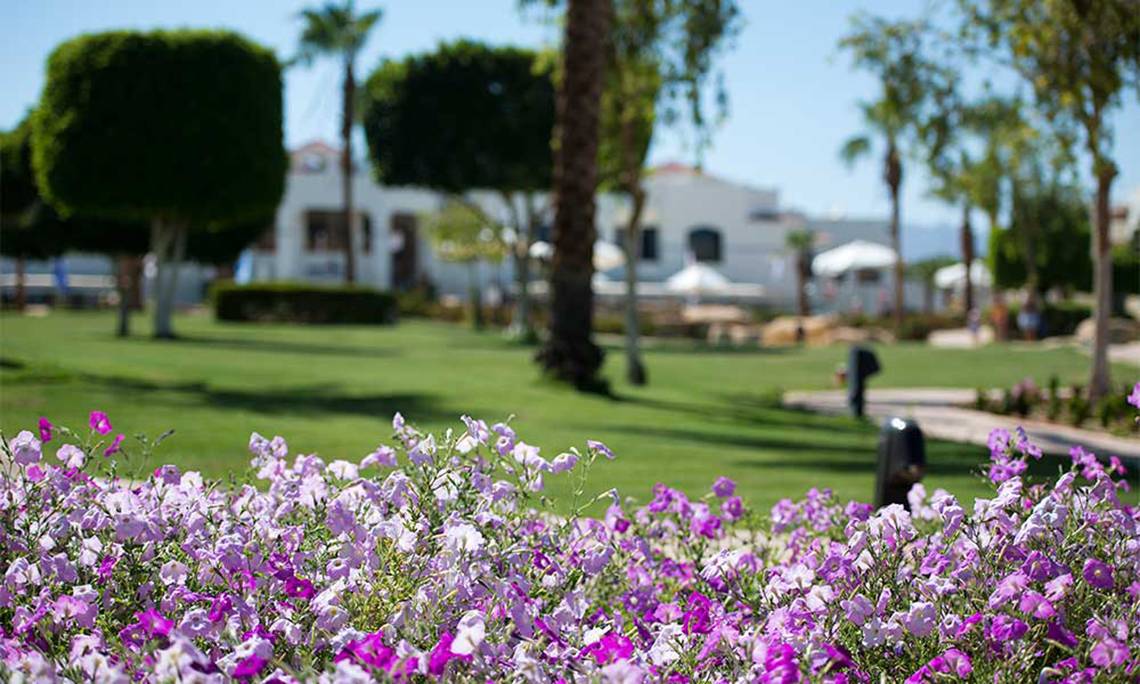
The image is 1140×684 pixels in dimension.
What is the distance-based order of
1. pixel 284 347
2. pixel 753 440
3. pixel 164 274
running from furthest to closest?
pixel 164 274 → pixel 284 347 → pixel 753 440

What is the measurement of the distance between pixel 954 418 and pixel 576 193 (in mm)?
5628

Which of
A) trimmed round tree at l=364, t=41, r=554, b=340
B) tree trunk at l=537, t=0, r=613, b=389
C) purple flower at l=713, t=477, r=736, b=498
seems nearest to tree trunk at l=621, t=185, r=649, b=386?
tree trunk at l=537, t=0, r=613, b=389

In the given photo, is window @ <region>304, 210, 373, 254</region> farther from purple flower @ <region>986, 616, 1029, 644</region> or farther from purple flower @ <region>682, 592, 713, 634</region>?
purple flower @ <region>986, 616, 1029, 644</region>

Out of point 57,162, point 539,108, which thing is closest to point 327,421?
point 57,162

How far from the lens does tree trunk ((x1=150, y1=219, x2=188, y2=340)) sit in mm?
27016

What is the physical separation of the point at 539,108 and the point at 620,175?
9.77 m

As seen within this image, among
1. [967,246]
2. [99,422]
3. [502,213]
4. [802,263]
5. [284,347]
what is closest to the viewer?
[99,422]

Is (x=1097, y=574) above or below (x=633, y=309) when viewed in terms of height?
below

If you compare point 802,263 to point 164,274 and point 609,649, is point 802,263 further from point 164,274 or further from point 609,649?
point 609,649

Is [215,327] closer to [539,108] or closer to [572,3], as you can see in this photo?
[539,108]

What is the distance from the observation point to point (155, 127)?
992 inches

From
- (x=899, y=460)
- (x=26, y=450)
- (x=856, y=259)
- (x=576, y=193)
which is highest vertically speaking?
(x=856, y=259)

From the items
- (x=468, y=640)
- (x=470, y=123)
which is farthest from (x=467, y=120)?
(x=468, y=640)

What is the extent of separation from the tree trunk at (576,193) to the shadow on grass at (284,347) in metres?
6.48
